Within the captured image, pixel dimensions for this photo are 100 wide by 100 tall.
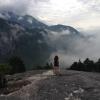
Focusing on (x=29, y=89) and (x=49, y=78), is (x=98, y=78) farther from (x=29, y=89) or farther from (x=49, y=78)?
(x=29, y=89)

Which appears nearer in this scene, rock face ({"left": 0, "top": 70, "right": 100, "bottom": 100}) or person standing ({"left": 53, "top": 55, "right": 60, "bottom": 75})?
rock face ({"left": 0, "top": 70, "right": 100, "bottom": 100})

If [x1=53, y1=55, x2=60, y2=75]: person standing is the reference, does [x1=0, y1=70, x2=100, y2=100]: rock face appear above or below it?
below

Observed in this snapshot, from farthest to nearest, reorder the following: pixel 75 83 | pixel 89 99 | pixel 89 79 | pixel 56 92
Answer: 1. pixel 89 79
2. pixel 75 83
3. pixel 56 92
4. pixel 89 99

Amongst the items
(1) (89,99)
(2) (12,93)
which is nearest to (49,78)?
(2) (12,93)

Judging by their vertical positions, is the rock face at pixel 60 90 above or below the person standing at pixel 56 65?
below

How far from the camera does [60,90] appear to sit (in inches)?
1468

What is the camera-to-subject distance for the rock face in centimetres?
3566

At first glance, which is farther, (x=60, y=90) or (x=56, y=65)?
(x=56, y=65)

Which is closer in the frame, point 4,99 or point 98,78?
point 4,99

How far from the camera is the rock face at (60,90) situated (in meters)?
35.7

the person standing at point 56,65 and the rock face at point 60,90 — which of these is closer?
the rock face at point 60,90

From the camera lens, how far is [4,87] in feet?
142

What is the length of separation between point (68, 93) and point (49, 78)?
22.5ft

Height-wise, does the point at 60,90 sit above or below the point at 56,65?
below
